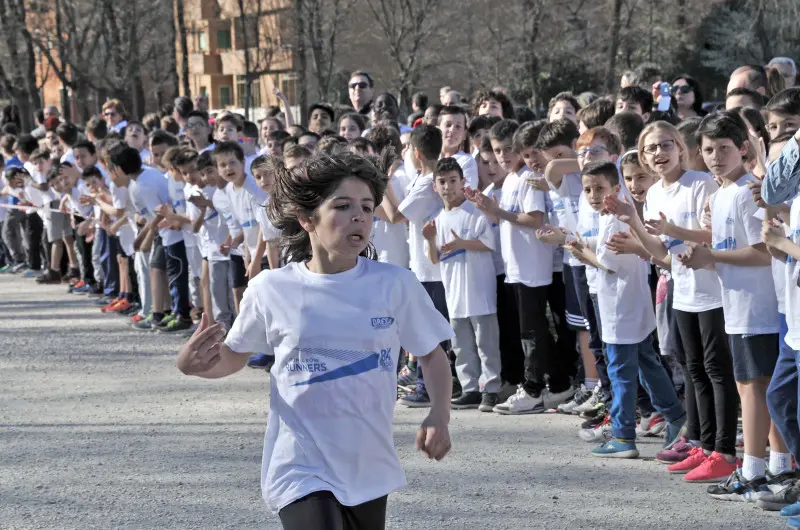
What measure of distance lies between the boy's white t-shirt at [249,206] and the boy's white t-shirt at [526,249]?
2.66 meters

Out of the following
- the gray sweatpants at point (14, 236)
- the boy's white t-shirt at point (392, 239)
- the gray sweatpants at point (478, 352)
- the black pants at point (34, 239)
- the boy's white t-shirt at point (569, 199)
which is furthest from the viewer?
the gray sweatpants at point (14, 236)

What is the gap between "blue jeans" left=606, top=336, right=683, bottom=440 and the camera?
22.2ft

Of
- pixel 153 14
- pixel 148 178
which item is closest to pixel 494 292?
pixel 148 178

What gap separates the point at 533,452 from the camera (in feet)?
22.8

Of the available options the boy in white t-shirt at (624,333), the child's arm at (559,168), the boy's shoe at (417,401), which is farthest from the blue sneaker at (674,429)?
the boy's shoe at (417,401)

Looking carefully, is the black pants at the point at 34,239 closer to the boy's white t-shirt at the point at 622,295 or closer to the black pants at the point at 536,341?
the black pants at the point at 536,341

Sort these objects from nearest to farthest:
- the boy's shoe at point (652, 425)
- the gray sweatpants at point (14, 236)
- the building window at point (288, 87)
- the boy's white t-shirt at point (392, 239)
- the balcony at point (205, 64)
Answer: the boy's shoe at point (652, 425) → the boy's white t-shirt at point (392, 239) → the gray sweatpants at point (14, 236) → the building window at point (288, 87) → the balcony at point (205, 64)

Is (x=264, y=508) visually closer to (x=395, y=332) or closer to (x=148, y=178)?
(x=395, y=332)

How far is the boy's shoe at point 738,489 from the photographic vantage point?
582cm

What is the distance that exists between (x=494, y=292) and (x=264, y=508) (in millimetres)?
2944

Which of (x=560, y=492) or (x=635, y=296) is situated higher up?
(x=635, y=296)

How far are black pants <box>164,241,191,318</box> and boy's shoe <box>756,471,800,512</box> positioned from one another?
7.28 m

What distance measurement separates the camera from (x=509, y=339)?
8.57m

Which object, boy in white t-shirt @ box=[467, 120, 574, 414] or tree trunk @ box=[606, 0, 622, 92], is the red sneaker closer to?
boy in white t-shirt @ box=[467, 120, 574, 414]
